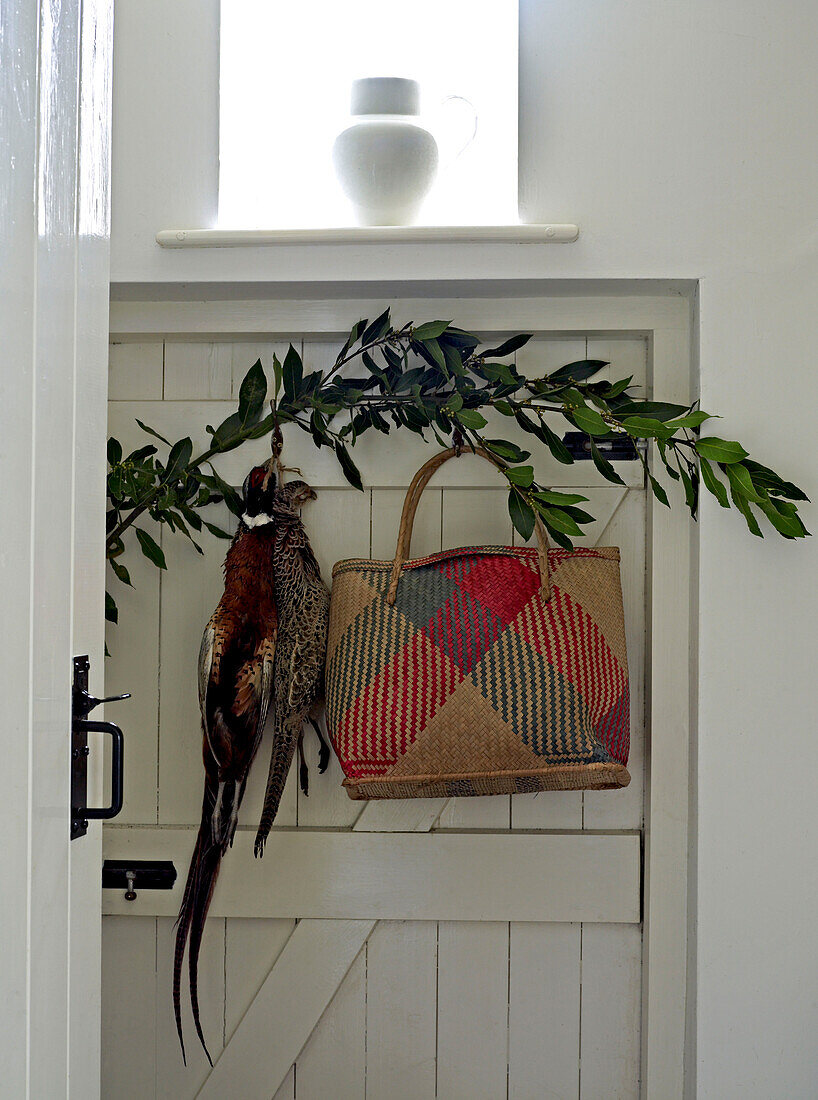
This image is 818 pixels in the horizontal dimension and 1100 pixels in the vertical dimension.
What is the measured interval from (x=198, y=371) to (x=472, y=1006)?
1.13m

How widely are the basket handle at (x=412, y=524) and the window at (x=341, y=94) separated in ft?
1.24

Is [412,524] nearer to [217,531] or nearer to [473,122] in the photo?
[217,531]

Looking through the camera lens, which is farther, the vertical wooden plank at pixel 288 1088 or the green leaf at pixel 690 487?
the vertical wooden plank at pixel 288 1088

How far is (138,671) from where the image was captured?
1.59 m

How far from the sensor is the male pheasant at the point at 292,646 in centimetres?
145

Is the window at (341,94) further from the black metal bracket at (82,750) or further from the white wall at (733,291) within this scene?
the black metal bracket at (82,750)

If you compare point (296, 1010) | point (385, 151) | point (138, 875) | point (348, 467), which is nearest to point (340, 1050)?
point (296, 1010)

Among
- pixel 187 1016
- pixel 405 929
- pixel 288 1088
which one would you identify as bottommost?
pixel 288 1088

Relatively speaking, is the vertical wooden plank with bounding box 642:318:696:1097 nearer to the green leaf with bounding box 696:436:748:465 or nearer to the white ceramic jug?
the green leaf with bounding box 696:436:748:465

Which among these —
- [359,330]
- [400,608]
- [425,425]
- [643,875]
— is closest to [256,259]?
[359,330]

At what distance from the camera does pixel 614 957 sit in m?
1.54

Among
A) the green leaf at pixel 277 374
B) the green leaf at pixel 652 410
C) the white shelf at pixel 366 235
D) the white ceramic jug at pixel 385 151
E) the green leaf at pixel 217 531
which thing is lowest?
the green leaf at pixel 217 531

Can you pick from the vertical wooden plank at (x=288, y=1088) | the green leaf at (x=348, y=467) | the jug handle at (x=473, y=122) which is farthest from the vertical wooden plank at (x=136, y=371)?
the vertical wooden plank at (x=288, y=1088)

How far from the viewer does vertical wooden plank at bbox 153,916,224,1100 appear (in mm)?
1555
